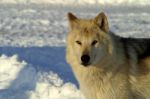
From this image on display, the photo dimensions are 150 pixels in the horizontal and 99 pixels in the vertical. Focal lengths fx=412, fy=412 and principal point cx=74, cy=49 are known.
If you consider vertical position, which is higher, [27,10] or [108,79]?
[108,79]

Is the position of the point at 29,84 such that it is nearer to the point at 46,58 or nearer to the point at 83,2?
the point at 46,58

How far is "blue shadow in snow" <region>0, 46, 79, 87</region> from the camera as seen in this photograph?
8.45 metres

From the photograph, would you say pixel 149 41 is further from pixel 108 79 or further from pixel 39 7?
pixel 39 7

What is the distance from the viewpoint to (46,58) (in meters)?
9.80

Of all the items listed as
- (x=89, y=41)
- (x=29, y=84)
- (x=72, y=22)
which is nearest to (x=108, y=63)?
(x=89, y=41)

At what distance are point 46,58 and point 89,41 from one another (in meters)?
4.66

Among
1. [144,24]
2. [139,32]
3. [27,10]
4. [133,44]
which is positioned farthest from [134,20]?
[133,44]

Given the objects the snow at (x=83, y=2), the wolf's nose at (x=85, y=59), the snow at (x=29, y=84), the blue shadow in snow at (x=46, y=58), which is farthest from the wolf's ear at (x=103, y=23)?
the snow at (x=83, y=2)

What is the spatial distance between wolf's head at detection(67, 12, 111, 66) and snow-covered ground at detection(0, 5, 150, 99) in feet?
5.52

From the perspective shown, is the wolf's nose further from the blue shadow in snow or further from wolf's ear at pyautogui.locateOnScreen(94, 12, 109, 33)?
the blue shadow in snow

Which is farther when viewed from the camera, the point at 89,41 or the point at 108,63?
the point at 108,63

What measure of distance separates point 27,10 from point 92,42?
45.7ft

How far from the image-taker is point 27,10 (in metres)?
18.9

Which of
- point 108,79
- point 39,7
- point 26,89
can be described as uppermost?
point 108,79
